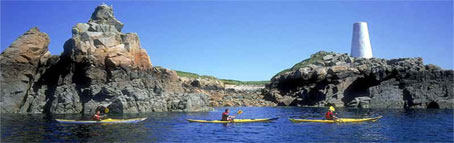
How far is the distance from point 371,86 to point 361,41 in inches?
1221

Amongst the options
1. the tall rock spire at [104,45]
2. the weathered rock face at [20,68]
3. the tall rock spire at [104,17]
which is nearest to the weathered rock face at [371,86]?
the tall rock spire at [104,45]

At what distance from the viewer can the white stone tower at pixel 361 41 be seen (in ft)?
351

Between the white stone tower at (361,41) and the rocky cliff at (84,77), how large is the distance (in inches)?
2397

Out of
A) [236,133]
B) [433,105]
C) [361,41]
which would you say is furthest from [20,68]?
[361,41]

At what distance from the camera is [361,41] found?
107750 mm

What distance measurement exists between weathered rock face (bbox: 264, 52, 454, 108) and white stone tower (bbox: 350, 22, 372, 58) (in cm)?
787

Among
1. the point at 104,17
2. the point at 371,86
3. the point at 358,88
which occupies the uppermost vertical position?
the point at 104,17

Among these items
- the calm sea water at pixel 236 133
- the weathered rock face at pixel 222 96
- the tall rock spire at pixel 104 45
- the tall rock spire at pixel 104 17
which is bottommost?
the calm sea water at pixel 236 133

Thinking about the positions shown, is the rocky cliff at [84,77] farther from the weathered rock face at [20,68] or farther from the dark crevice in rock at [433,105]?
the dark crevice in rock at [433,105]

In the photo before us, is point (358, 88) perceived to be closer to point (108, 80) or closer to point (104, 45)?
point (108, 80)

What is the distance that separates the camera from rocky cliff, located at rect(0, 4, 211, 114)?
54.8 meters

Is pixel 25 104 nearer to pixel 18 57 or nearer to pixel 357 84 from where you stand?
pixel 18 57

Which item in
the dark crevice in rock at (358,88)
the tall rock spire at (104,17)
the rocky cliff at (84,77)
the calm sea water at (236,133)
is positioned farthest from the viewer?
the dark crevice in rock at (358,88)

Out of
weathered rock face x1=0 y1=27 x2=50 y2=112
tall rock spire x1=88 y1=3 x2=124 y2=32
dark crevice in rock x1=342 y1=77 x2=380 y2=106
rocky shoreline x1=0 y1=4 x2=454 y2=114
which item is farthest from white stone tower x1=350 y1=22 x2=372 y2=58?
weathered rock face x1=0 y1=27 x2=50 y2=112
